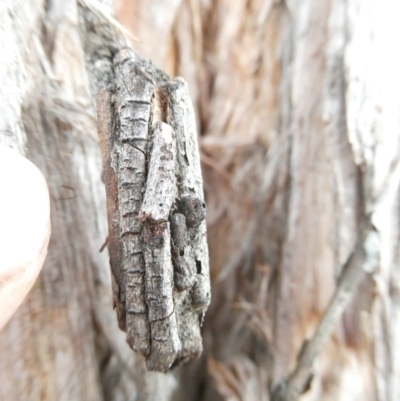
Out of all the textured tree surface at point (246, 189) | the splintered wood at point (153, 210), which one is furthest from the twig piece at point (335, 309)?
the splintered wood at point (153, 210)

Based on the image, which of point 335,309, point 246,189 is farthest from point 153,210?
point 246,189

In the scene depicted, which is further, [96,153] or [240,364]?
[240,364]

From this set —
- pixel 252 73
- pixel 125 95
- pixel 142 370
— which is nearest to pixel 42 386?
pixel 142 370

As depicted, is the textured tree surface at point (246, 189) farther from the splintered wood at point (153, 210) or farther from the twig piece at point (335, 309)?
the splintered wood at point (153, 210)

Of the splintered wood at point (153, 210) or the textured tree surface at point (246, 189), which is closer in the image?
the splintered wood at point (153, 210)

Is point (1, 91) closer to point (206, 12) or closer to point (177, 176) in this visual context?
point (177, 176)

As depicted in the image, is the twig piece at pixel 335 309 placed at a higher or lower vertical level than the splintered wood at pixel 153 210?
lower
